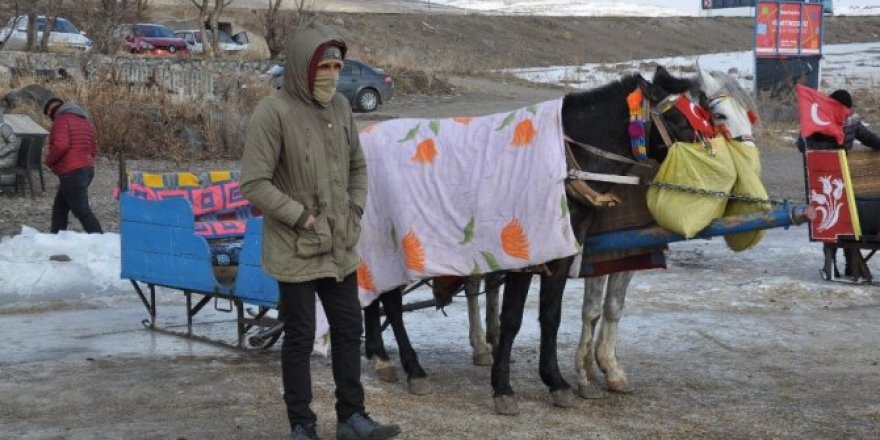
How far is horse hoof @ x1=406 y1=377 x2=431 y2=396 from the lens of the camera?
6977mm

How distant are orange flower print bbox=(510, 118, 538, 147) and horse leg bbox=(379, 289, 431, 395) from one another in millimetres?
1285

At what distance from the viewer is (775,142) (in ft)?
78.6

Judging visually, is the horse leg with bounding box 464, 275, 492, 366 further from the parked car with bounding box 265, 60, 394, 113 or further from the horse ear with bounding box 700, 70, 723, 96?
the parked car with bounding box 265, 60, 394, 113

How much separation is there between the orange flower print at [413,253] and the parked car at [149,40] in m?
33.1

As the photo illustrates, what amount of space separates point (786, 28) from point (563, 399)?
71.6 ft

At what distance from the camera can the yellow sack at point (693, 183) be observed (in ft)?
20.8

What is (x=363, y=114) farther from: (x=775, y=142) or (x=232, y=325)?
(x=232, y=325)

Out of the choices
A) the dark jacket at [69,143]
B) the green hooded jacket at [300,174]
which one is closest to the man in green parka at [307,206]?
the green hooded jacket at [300,174]

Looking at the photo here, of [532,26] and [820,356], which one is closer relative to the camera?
[820,356]

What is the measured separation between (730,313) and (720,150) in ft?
11.3

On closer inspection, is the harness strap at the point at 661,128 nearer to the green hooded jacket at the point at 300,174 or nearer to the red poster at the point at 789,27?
the green hooded jacket at the point at 300,174

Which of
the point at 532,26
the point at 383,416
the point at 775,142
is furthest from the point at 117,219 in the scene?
the point at 532,26

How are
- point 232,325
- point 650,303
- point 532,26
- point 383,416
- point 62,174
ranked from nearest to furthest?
1. point 383,416
2. point 232,325
3. point 650,303
4. point 62,174
5. point 532,26

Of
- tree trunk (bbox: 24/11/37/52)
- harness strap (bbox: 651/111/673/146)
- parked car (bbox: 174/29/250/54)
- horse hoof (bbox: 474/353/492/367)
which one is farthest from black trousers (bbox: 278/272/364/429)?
parked car (bbox: 174/29/250/54)
